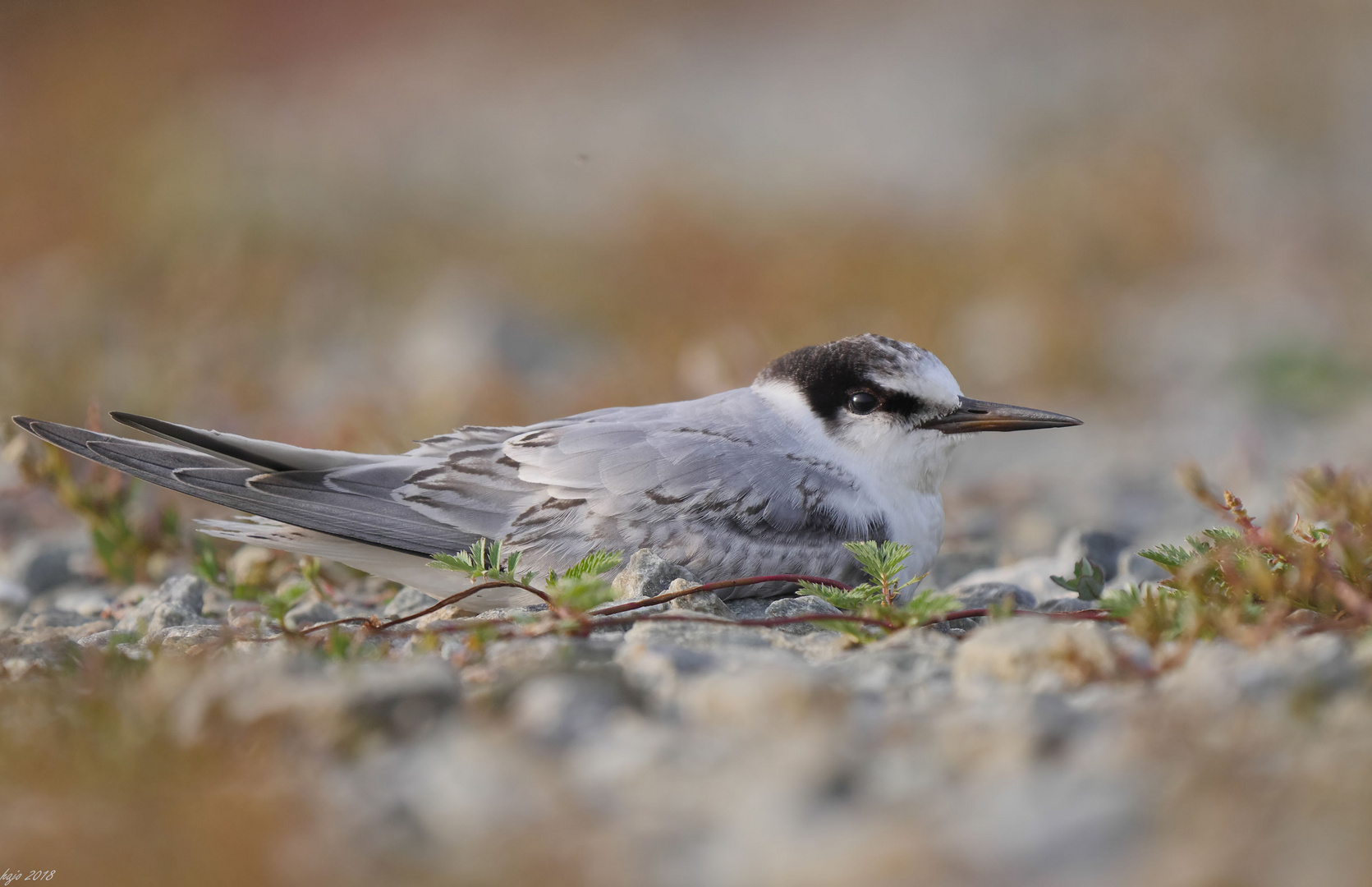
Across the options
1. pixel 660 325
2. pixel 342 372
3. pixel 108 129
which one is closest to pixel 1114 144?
pixel 660 325

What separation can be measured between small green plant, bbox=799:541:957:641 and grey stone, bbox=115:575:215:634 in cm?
159

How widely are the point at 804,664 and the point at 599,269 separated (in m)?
7.23

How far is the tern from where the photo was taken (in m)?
3.11

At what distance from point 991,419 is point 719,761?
195 centimetres

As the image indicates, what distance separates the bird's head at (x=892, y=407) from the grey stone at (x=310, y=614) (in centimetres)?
138

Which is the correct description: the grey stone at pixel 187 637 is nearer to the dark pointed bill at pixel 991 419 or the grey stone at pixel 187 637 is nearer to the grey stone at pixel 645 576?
the grey stone at pixel 645 576

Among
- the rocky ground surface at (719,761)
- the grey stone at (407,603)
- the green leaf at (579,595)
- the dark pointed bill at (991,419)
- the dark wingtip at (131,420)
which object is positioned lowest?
the rocky ground surface at (719,761)

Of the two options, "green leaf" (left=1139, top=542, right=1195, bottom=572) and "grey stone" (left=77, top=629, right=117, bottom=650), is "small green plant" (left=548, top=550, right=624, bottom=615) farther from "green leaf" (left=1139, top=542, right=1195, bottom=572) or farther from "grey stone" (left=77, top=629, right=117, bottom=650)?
"green leaf" (left=1139, top=542, right=1195, bottom=572)

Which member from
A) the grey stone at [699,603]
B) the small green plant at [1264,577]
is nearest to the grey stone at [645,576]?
the grey stone at [699,603]

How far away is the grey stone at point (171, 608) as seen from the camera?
319cm

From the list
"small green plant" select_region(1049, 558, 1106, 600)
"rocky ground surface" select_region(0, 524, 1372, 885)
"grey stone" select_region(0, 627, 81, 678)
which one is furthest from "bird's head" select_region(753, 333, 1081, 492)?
"grey stone" select_region(0, 627, 81, 678)

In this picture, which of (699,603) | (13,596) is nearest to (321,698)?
(699,603)

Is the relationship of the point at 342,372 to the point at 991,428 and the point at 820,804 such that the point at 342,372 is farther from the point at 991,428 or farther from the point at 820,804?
the point at 820,804

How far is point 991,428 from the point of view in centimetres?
346
